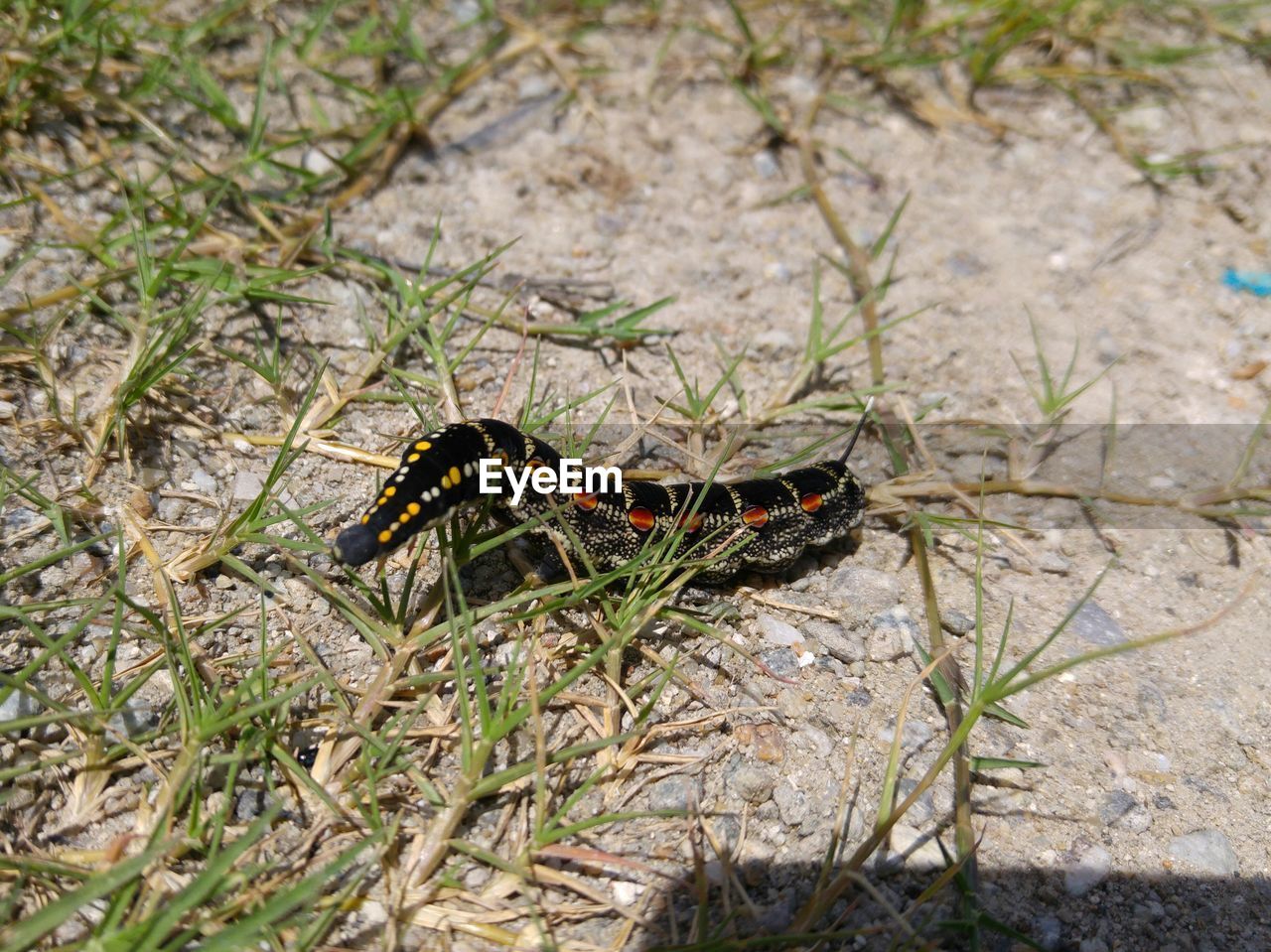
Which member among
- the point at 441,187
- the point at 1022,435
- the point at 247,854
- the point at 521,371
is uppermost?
the point at 441,187

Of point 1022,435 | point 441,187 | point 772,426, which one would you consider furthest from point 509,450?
point 1022,435

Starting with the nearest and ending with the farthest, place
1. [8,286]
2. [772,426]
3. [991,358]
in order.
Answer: [8,286], [772,426], [991,358]

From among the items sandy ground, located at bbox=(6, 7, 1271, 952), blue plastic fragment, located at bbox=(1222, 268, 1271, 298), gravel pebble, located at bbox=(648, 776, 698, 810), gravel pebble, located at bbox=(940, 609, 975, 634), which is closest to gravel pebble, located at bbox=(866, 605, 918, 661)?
sandy ground, located at bbox=(6, 7, 1271, 952)

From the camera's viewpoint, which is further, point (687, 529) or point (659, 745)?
point (687, 529)

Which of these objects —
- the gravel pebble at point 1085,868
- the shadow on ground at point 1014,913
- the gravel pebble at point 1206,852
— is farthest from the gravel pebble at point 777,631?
the gravel pebble at point 1206,852

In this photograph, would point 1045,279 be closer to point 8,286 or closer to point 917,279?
point 917,279

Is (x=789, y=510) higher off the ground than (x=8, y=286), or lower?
lower

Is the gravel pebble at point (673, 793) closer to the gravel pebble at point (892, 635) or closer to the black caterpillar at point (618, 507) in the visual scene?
the black caterpillar at point (618, 507)
